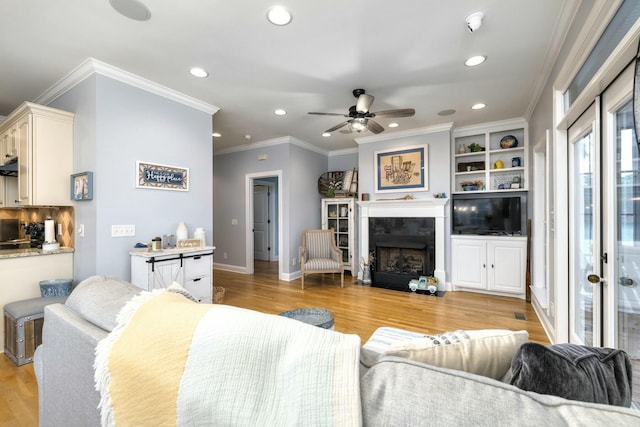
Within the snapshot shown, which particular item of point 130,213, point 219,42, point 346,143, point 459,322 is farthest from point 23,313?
point 346,143

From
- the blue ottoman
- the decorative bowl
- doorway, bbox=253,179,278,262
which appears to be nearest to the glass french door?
the blue ottoman

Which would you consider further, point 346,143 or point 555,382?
point 346,143

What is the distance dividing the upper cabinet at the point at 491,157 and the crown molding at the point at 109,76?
4.02 meters

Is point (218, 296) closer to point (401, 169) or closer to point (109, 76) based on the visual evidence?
point (109, 76)

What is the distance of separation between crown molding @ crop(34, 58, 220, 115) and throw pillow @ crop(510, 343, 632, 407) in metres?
3.56

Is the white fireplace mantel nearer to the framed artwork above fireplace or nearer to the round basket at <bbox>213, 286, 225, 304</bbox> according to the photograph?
the framed artwork above fireplace

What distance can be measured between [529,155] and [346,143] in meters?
2.99

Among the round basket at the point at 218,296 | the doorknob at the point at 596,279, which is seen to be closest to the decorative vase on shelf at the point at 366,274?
the round basket at the point at 218,296

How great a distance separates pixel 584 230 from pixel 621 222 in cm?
60

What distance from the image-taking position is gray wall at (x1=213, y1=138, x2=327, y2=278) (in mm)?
5062

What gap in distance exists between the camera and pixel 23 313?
2.24 m

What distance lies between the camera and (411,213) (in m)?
4.55

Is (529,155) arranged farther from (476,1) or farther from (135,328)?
(135,328)

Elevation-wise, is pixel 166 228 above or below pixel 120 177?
below
